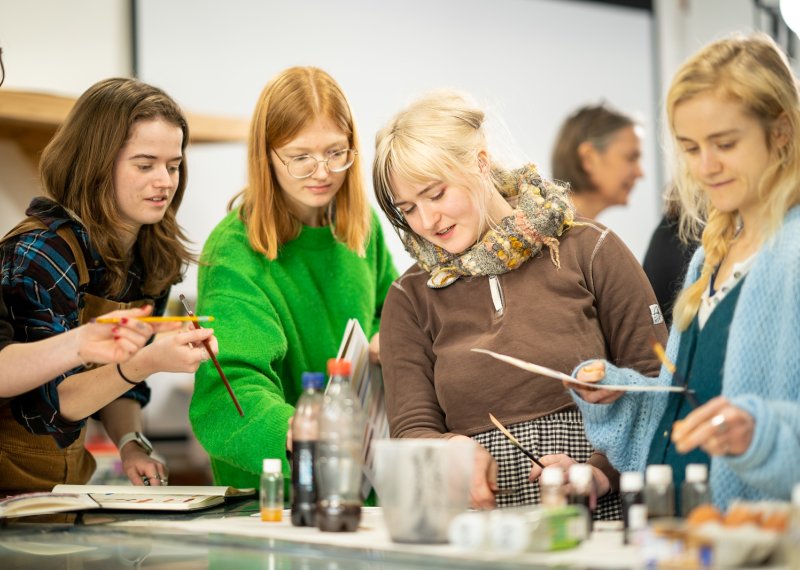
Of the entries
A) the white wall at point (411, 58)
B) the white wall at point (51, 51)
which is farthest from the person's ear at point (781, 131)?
the white wall at point (51, 51)

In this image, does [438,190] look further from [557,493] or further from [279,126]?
[557,493]

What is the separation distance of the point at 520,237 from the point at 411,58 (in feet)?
9.81

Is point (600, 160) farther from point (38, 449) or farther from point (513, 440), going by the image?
point (38, 449)

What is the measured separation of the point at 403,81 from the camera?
4.69 m

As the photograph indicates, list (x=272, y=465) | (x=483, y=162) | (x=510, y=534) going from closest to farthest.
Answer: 1. (x=510, y=534)
2. (x=272, y=465)
3. (x=483, y=162)

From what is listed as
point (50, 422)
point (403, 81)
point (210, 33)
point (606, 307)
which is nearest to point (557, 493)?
point (606, 307)

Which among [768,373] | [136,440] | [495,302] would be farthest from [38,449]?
[768,373]

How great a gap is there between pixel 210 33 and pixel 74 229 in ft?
7.32

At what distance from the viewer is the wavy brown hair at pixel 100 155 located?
83.4 inches

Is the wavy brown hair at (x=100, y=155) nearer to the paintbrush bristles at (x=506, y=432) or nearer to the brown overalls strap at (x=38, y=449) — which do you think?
the brown overalls strap at (x=38, y=449)

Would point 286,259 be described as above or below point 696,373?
above

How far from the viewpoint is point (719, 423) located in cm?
124

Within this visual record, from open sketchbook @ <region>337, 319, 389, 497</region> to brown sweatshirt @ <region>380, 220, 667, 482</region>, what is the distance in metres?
0.09

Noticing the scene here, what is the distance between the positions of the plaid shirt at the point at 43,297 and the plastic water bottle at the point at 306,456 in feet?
2.21
